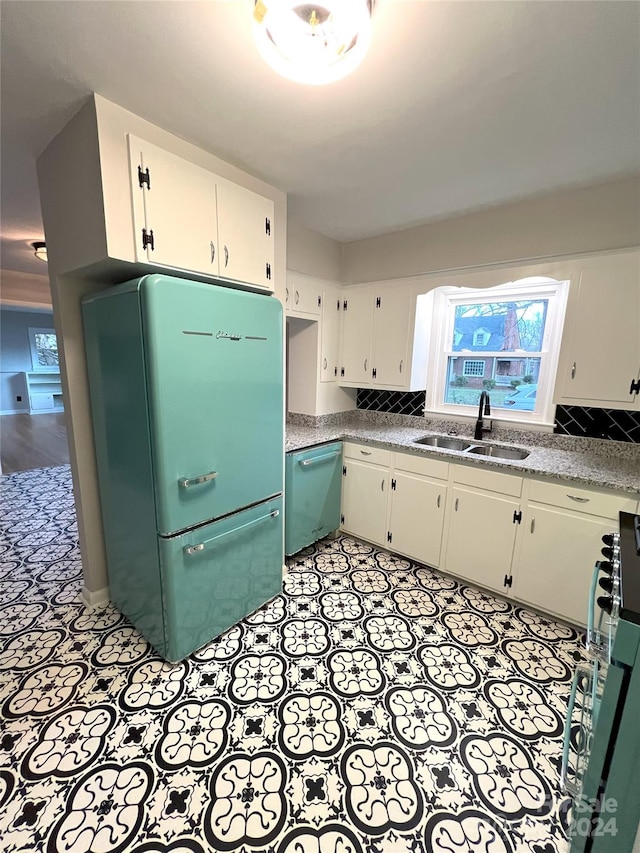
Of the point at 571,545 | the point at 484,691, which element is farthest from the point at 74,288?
the point at 571,545

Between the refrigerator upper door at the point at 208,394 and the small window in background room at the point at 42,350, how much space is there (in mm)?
9311

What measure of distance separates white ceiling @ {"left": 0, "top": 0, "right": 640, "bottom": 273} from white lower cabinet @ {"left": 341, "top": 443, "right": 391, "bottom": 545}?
1802 mm

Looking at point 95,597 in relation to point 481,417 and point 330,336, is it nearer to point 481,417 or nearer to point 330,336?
point 330,336

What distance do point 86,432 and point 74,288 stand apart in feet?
2.58

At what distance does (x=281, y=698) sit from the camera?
1.68 m

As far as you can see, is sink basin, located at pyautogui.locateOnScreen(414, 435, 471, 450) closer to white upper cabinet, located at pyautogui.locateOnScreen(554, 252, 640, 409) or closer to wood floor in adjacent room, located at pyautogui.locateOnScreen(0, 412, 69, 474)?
white upper cabinet, located at pyautogui.locateOnScreen(554, 252, 640, 409)

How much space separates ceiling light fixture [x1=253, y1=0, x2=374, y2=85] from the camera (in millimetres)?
997

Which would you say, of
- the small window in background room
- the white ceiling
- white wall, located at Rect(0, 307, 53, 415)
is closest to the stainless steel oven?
the white ceiling

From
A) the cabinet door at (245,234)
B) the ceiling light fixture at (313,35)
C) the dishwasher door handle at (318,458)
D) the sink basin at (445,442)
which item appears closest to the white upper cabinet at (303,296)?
the cabinet door at (245,234)

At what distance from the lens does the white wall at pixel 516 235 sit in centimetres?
210

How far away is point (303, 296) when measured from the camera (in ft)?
9.58

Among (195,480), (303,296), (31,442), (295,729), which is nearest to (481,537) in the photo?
(295,729)

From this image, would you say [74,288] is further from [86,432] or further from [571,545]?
[571,545]

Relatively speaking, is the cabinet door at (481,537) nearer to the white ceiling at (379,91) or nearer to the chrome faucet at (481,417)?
the chrome faucet at (481,417)
